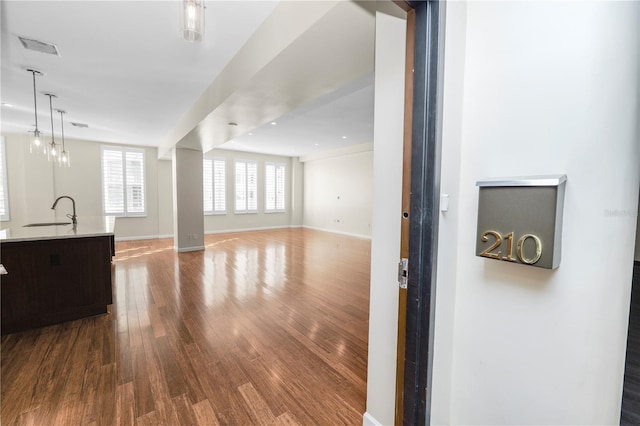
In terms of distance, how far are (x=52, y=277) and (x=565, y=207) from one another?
420cm

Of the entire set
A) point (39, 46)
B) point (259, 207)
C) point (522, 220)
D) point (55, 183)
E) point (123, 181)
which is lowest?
point (259, 207)

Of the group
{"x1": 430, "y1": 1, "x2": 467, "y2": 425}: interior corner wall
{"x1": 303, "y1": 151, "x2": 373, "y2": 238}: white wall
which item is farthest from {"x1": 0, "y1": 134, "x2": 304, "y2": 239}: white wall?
{"x1": 430, "y1": 1, "x2": 467, "y2": 425}: interior corner wall

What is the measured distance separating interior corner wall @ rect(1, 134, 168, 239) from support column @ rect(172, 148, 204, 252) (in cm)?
208

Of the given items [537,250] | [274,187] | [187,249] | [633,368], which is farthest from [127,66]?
[274,187]

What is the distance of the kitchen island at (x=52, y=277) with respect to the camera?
102 inches

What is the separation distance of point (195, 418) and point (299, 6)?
277cm

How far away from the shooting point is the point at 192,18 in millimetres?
1223

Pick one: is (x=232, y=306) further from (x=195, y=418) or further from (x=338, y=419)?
(x=338, y=419)

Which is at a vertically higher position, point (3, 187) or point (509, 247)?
point (3, 187)

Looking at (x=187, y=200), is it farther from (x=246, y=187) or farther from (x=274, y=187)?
(x=274, y=187)

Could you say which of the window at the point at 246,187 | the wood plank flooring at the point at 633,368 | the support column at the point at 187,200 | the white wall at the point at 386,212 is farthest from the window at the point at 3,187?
the wood plank flooring at the point at 633,368

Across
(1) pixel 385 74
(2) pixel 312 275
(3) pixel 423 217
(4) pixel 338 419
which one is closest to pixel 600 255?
(3) pixel 423 217

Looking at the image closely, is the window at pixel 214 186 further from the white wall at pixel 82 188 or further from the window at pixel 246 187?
the window at pixel 246 187

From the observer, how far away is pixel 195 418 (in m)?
1.63
